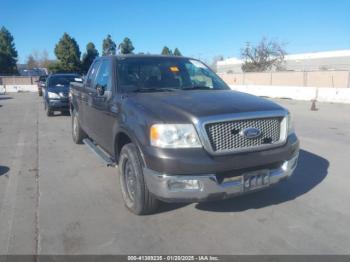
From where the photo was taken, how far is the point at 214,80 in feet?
17.4

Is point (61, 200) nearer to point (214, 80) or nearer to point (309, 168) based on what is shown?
point (214, 80)

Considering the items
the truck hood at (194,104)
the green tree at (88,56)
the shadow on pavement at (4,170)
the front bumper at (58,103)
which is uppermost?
the green tree at (88,56)

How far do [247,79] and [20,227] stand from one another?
33.6 metres

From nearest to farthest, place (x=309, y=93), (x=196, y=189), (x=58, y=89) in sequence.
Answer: (x=196, y=189) → (x=58, y=89) → (x=309, y=93)

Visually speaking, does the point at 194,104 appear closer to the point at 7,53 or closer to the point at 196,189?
the point at 196,189

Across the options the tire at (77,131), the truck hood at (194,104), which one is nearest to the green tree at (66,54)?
the tire at (77,131)

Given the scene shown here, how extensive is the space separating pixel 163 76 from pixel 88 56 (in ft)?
164

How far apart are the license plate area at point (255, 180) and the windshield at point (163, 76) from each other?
1.69 m

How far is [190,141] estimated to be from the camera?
348cm

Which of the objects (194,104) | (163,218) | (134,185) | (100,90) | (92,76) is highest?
(92,76)

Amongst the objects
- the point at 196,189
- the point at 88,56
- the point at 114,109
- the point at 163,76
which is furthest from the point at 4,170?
the point at 88,56

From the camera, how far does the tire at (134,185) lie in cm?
383

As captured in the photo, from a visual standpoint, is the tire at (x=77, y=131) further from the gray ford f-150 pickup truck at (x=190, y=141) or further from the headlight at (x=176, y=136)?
the headlight at (x=176, y=136)

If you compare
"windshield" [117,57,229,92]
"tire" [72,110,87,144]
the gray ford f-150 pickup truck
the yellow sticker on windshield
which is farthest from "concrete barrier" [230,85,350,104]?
the gray ford f-150 pickup truck
